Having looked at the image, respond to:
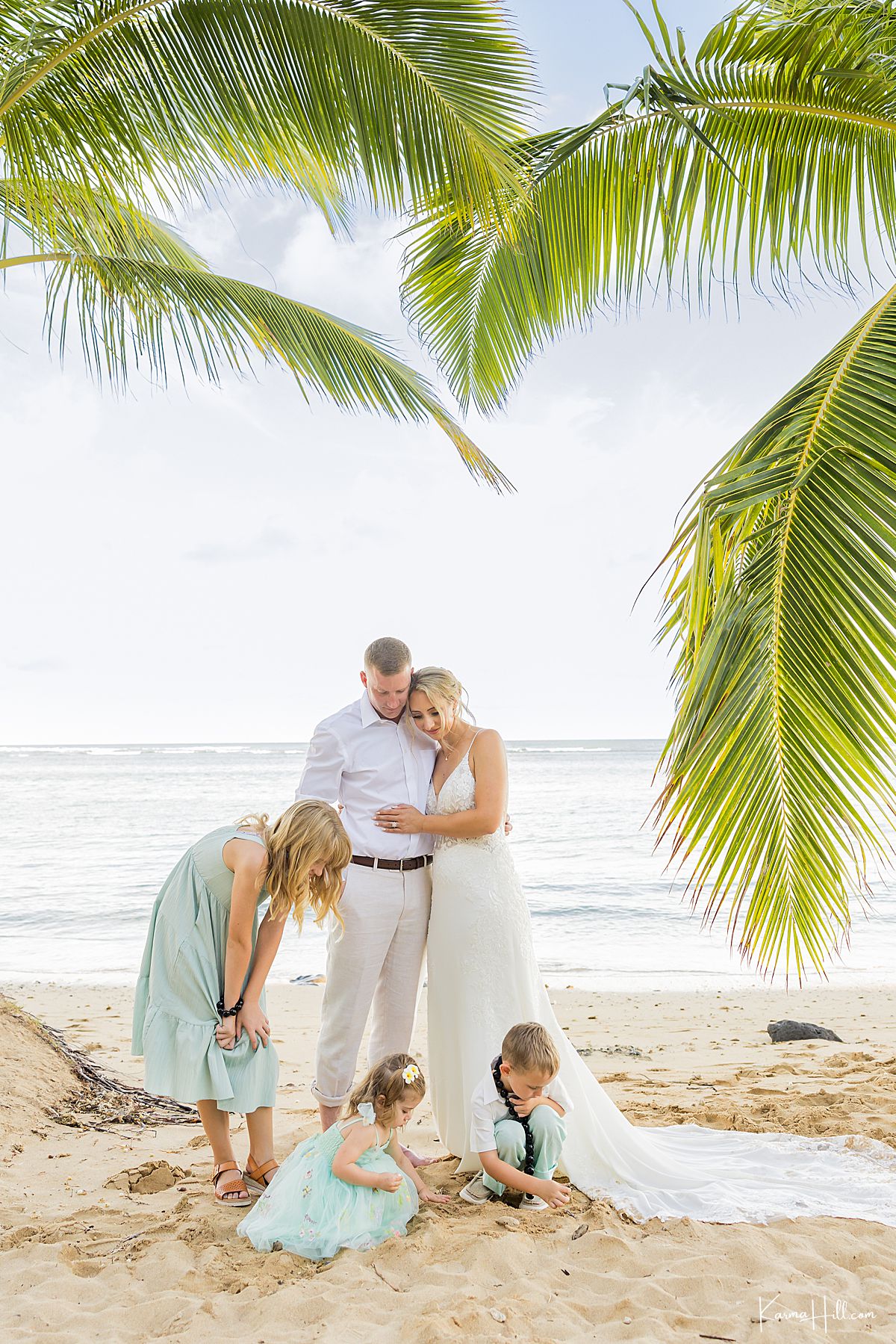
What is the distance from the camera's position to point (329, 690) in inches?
2483

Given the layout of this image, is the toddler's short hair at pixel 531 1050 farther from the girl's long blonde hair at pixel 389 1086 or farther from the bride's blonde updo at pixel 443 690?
the bride's blonde updo at pixel 443 690

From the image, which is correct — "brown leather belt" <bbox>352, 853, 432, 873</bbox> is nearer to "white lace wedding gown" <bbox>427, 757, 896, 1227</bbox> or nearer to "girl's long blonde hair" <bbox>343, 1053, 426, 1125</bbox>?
"white lace wedding gown" <bbox>427, 757, 896, 1227</bbox>

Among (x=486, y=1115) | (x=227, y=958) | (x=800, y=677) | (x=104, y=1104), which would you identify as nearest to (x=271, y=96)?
(x=800, y=677)

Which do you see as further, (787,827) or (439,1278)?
(439,1278)

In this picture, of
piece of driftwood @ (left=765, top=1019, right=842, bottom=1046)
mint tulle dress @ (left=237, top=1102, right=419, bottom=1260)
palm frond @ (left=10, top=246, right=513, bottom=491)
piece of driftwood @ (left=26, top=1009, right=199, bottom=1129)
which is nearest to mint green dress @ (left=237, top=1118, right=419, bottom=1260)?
mint tulle dress @ (left=237, top=1102, right=419, bottom=1260)

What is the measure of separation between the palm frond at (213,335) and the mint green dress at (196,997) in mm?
2114

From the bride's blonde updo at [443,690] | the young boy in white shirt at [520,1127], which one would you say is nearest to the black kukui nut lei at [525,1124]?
the young boy in white shirt at [520,1127]

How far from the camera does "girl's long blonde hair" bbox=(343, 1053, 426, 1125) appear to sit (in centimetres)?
308

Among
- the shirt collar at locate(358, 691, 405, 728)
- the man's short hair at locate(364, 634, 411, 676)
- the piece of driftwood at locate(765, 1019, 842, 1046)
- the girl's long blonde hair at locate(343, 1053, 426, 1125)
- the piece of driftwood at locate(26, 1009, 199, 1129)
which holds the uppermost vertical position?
the man's short hair at locate(364, 634, 411, 676)

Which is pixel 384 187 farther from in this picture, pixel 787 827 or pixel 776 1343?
pixel 776 1343

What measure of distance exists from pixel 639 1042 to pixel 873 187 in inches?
224

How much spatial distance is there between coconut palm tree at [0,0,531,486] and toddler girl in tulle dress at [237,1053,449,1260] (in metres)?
2.90

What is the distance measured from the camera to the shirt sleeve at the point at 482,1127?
10.9ft

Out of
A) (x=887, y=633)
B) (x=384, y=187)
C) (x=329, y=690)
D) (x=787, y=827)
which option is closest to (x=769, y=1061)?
Answer: (x=787, y=827)
